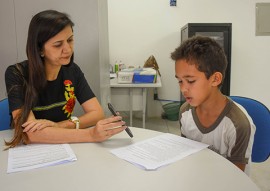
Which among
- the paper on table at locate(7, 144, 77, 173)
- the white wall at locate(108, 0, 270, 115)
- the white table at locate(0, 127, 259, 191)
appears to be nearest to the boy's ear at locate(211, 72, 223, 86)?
the white table at locate(0, 127, 259, 191)

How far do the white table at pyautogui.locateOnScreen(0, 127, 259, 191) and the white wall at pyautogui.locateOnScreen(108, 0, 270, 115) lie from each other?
3219mm

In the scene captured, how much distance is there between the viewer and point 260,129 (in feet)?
3.98

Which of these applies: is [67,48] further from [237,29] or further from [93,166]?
[237,29]

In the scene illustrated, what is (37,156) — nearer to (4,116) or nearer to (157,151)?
(157,151)

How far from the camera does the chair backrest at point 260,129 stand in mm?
1203

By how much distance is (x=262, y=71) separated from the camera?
4027 mm

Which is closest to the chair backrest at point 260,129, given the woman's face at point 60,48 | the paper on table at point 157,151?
the paper on table at point 157,151

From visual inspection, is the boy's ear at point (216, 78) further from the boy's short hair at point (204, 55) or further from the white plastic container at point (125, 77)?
the white plastic container at point (125, 77)

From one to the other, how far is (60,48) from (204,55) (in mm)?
739

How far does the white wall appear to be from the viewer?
3928 millimetres

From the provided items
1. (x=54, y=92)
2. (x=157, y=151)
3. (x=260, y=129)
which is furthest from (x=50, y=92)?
(x=260, y=129)

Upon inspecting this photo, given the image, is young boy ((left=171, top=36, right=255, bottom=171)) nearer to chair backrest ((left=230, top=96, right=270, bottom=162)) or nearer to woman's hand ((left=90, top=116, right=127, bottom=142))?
chair backrest ((left=230, top=96, right=270, bottom=162))

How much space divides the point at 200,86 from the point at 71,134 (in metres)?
0.62

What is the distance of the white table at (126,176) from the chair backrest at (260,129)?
1.27 ft
